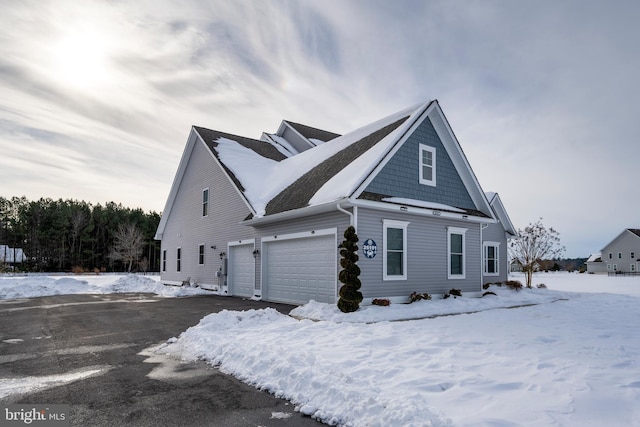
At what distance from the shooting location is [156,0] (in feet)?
34.7

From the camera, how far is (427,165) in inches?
589

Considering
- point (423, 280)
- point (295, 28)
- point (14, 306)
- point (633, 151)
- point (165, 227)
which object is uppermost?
point (295, 28)

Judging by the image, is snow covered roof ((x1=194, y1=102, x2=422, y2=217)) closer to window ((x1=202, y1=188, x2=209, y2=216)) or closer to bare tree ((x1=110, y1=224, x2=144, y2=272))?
window ((x1=202, y1=188, x2=209, y2=216))

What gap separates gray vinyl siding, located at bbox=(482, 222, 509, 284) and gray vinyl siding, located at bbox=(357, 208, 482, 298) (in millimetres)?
5125

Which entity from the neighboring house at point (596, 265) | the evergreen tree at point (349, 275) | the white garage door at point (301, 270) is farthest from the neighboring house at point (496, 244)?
the neighboring house at point (596, 265)

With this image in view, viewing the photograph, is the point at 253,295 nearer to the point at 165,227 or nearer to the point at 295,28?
the point at 295,28

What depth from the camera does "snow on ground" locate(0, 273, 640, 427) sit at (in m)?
4.18

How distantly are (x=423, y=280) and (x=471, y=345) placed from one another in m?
6.88

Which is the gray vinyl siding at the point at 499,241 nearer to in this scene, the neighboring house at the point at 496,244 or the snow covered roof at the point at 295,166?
the neighboring house at the point at 496,244

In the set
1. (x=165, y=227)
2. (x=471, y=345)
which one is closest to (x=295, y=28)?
(x=471, y=345)

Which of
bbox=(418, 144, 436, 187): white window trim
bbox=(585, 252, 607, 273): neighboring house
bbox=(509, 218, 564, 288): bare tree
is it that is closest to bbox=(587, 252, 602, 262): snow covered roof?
bbox=(585, 252, 607, 273): neighboring house

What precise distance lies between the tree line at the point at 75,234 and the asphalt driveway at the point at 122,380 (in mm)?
42615

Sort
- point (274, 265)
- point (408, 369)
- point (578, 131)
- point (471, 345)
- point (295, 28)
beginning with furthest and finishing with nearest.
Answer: point (578, 131) → point (274, 265) → point (295, 28) → point (471, 345) → point (408, 369)

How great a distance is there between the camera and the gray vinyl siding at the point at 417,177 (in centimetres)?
1350
